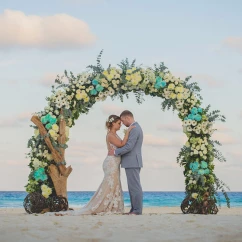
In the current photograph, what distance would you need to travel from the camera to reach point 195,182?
1268cm

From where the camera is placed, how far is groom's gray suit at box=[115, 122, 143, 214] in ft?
38.5

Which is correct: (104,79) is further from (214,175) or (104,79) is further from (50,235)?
(50,235)

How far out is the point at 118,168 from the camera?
1198 centimetres

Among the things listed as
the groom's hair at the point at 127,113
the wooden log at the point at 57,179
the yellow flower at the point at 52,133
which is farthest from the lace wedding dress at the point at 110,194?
the yellow flower at the point at 52,133

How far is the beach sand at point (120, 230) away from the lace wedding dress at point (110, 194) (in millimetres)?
1613

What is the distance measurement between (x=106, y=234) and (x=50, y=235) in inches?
30.8

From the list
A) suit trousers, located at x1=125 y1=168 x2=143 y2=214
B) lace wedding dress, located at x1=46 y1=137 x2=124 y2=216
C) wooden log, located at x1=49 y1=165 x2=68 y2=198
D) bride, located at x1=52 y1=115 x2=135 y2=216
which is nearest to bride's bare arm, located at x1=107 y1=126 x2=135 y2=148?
bride, located at x1=52 y1=115 x2=135 y2=216

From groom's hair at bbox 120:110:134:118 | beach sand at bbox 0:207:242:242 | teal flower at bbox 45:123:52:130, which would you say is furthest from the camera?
teal flower at bbox 45:123:52:130

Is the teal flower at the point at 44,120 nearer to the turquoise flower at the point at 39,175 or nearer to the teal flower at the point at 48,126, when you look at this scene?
the teal flower at the point at 48,126

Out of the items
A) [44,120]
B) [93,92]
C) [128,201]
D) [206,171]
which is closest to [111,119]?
[93,92]

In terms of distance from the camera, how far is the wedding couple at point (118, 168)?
11.7 metres

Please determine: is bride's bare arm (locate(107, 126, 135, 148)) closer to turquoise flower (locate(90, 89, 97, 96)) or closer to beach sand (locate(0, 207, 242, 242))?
turquoise flower (locate(90, 89, 97, 96))

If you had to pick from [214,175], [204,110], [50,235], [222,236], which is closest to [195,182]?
[214,175]

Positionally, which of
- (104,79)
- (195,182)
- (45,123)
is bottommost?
(195,182)
